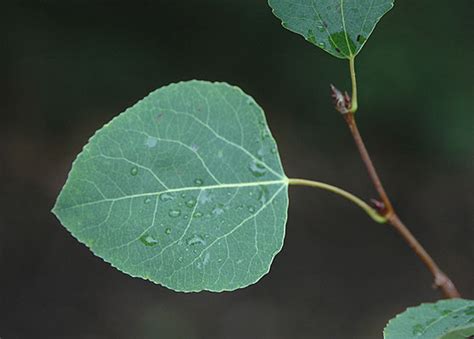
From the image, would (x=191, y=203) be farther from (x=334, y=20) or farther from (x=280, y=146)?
(x=280, y=146)

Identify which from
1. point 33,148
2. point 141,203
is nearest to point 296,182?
point 141,203

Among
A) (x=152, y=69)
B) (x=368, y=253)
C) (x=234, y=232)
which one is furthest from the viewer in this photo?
(x=368, y=253)

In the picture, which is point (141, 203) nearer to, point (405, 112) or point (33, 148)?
point (405, 112)

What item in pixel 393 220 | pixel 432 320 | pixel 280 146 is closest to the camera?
pixel 432 320

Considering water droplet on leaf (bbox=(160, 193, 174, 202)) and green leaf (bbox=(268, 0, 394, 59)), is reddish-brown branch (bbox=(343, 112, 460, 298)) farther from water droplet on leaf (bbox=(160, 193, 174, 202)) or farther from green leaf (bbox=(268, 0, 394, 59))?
water droplet on leaf (bbox=(160, 193, 174, 202))

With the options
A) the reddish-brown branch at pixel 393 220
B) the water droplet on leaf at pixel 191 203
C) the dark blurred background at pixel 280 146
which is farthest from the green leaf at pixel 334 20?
the dark blurred background at pixel 280 146

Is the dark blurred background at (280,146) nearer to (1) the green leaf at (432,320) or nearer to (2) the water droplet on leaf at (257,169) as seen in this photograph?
(2) the water droplet on leaf at (257,169)

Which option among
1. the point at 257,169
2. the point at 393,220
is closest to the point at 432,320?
the point at 393,220
